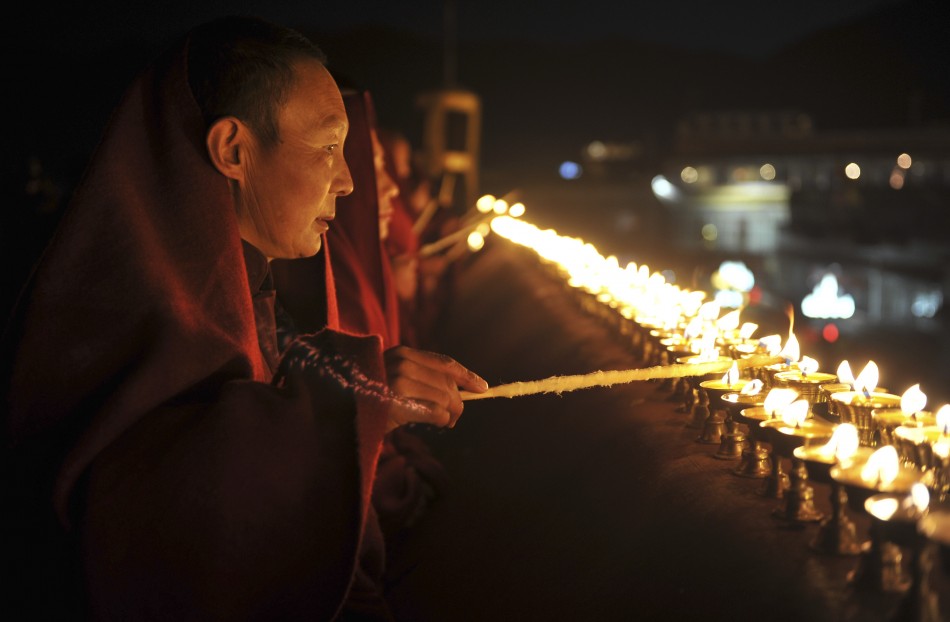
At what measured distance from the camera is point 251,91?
1792 mm

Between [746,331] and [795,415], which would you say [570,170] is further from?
[795,415]

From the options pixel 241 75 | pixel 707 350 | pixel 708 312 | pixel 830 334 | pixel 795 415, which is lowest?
pixel 795 415

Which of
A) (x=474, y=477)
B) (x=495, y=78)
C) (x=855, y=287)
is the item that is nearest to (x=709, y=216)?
(x=855, y=287)

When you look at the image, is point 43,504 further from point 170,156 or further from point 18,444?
point 170,156

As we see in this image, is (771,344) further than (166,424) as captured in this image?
Yes

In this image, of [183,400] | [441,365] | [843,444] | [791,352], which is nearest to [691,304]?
[791,352]

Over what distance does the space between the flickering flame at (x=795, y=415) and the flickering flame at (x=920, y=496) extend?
0.26m

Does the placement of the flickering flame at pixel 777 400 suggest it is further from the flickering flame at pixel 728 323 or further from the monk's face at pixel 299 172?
the monk's face at pixel 299 172

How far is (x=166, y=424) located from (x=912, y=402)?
1.35 metres

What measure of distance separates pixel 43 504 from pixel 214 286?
49 cm

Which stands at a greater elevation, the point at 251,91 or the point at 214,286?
the point at 251,91

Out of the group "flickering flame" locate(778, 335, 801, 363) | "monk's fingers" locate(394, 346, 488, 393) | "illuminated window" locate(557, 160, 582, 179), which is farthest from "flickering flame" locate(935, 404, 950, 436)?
"illuminated window" locate(557, 160, 582, 179)

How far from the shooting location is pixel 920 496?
4.05ft

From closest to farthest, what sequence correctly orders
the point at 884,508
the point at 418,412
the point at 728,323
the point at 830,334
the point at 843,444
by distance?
the point at 884,508
the point at 843,444
the point at 418,412
the point at 728,323
the point at 830,334
